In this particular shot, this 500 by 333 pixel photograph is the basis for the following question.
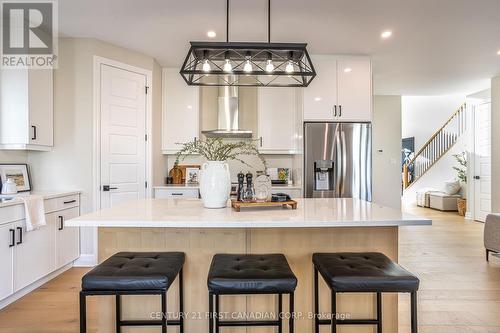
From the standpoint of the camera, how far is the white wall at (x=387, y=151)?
236 inches

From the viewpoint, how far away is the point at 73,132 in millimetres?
3457

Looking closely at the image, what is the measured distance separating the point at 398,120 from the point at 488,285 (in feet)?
12.9

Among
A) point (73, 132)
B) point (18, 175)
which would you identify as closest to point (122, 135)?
point (73, 132)

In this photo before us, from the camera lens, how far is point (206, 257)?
6.23 ft

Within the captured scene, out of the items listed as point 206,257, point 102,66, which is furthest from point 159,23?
point 206,257

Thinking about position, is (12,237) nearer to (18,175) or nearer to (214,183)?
(18,175)

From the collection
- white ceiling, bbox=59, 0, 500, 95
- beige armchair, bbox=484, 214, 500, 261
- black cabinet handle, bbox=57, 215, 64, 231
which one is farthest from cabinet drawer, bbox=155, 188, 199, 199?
beige armchair, bbox=484, 214, 500, 261

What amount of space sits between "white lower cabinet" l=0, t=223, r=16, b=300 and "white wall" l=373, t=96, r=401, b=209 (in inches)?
225

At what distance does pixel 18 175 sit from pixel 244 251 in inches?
110

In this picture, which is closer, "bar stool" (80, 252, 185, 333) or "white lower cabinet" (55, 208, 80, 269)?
"bar stool" (80, 252, 185, 333)

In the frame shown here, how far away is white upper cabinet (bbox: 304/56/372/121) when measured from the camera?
391 centimetres

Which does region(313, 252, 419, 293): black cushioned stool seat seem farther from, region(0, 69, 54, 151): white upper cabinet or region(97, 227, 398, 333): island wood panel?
region(0, 69, 54, 151): white upper cabinet

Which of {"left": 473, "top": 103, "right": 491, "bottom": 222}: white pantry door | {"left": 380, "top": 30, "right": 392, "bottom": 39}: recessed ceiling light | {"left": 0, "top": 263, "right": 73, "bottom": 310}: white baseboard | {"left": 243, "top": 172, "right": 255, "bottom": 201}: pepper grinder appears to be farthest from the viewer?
{"left": 473, "top": 103, "right": 491, "bottom": 222}: white pantry door

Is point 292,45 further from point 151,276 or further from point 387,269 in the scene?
point 151,276
